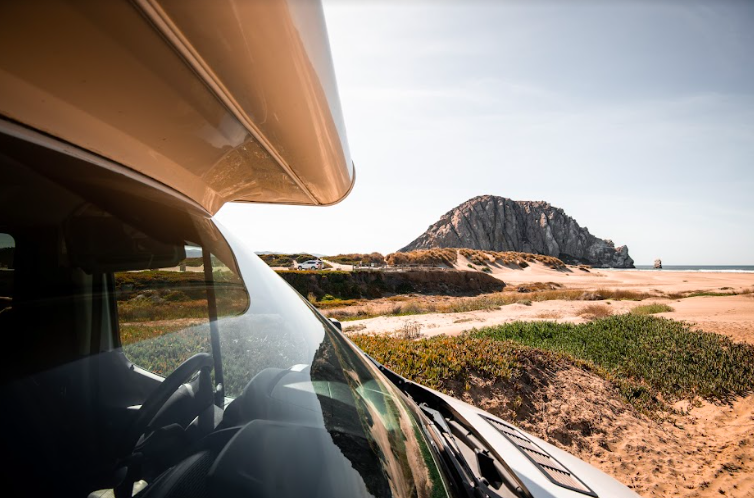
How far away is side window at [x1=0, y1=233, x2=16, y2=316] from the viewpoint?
108 cm

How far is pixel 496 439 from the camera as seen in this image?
5.80 ft

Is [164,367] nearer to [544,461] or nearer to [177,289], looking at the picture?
[177,289]

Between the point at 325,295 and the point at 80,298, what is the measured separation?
1029 inches

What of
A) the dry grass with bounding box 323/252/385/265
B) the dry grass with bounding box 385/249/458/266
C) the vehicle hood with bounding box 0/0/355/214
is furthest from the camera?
the dry grass with bounding box 323/252/385/265

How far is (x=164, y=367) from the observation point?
1.33 meters

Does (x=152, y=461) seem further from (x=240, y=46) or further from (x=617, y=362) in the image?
(x=617, y=362)

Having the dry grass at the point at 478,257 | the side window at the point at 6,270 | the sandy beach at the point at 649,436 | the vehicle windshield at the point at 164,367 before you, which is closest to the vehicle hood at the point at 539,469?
the vehicle windshield at the point at 164,367

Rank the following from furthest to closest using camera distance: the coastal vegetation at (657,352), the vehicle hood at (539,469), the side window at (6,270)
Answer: the coastal vegetation at (657,352) → the vehicle hood at (539,469) → the side window at (6,270)

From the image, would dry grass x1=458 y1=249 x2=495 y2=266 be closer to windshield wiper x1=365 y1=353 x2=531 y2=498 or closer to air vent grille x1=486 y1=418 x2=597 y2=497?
air vent grille x1=486 y1=418 x2=597 y2=497

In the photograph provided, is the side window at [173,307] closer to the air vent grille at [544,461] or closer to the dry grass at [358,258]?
the air vent grille at [544,461]

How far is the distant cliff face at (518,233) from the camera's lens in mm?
97312

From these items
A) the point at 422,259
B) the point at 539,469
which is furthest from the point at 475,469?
the point at 422,259

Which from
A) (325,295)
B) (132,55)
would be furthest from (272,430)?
(325,295)

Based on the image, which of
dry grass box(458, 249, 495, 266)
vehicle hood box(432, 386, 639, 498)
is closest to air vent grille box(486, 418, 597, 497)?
vehicle hood box(432, 386, 639, 498)
